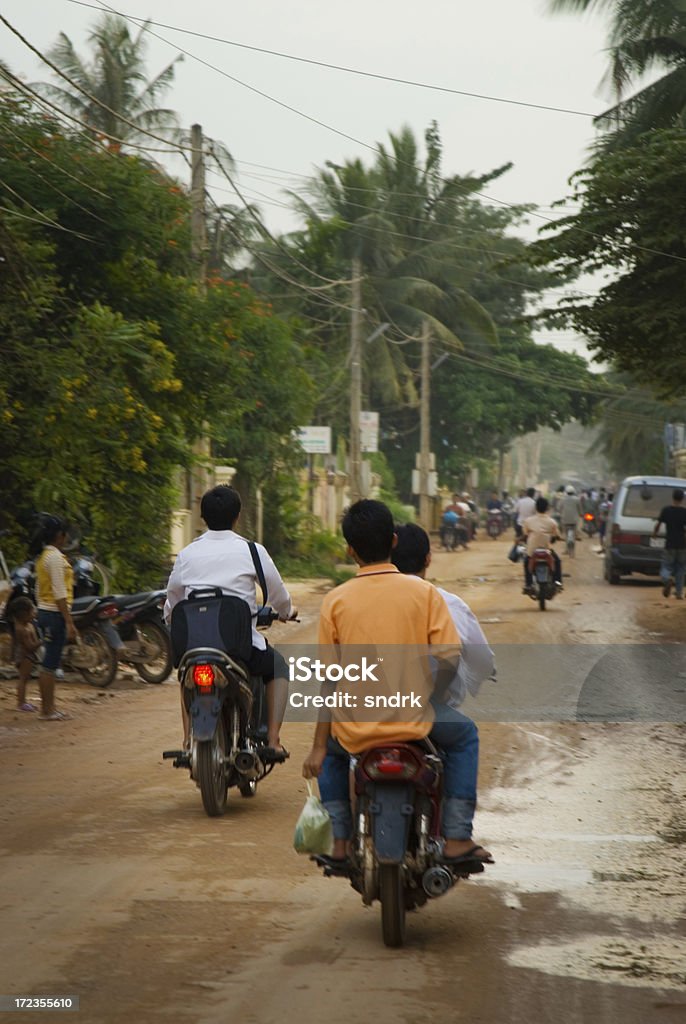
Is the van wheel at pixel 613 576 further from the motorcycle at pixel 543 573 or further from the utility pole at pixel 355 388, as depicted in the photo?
the utility pole at pixel 355 388

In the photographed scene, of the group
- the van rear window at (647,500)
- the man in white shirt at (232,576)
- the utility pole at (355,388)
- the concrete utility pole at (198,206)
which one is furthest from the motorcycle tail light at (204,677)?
the utility pole at (355,388)

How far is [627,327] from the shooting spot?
69.4ft

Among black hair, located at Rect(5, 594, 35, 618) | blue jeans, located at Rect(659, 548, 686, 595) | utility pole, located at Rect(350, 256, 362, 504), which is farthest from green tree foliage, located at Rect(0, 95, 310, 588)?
utility pole, located at Rect(350, 256, 362, 504)

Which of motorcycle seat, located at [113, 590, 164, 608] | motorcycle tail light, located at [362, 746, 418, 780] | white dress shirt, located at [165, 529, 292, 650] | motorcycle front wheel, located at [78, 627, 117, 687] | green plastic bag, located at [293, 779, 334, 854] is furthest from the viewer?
motorcycle front wheel, located at [78, 627, 117, 687]

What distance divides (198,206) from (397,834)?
17.7m

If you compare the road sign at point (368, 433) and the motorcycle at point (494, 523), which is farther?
the motorcycle at point (494, 523)

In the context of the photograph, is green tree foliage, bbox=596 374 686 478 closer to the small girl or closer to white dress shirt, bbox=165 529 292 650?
the small girl

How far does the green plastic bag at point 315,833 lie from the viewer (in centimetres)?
532

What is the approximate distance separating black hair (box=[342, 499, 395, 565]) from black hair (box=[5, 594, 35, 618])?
7508 millimetres

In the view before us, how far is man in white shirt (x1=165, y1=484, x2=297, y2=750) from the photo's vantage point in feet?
24.8

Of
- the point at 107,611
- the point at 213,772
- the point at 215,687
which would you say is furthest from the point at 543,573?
the point at 215,687

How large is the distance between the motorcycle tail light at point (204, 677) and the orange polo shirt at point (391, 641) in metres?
2.01

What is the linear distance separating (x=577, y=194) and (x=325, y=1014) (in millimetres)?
18095

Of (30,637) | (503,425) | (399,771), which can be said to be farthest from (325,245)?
(399,771)
